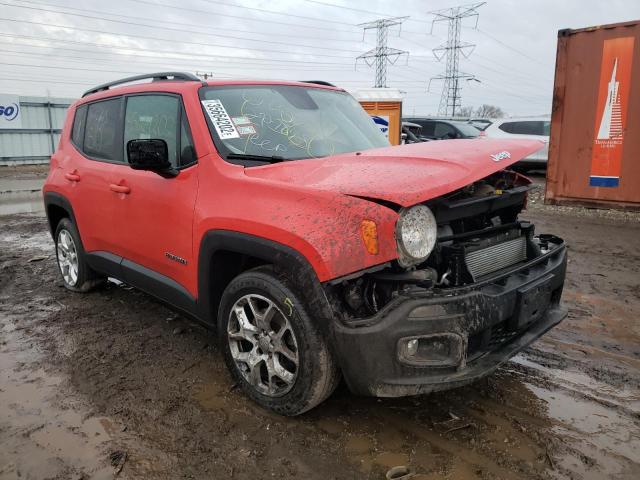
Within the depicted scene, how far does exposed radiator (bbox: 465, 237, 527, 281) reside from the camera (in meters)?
2.73

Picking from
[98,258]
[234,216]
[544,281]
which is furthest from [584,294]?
[98,258]

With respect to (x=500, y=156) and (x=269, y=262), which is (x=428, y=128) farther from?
(x=269, y=262)

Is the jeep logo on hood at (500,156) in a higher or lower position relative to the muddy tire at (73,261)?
higher

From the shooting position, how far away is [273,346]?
2.78m

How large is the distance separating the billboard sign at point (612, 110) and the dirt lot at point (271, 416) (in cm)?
511

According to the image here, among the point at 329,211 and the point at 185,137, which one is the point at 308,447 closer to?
the point at 329,211

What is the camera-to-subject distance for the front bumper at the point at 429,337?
2.33m

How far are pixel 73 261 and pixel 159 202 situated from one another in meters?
2.07

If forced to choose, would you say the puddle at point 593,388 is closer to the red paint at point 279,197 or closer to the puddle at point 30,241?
the red paint at point 279,197

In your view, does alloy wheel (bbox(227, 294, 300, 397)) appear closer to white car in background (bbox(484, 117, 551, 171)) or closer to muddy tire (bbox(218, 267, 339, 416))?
muddy tire (bbox(218, 267, 339, 416))

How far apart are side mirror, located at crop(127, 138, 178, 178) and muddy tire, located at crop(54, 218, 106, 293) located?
180 cm

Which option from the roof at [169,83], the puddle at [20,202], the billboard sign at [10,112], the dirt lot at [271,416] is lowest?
the dirt lot at [271,416]

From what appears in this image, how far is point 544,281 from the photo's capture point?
2.84 meters

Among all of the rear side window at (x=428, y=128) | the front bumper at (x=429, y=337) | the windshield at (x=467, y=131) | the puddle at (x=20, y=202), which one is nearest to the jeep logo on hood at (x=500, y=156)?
the front bumper at (x=429, y=337)
